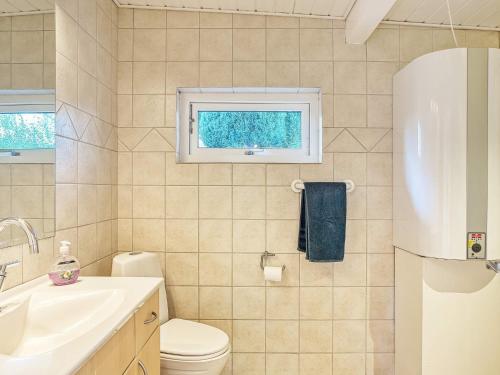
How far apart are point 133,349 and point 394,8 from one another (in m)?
2.07

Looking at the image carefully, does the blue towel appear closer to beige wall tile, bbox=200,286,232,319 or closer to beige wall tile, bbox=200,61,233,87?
beige wall tile, bbox=200,286,232,319

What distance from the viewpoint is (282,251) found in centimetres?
177

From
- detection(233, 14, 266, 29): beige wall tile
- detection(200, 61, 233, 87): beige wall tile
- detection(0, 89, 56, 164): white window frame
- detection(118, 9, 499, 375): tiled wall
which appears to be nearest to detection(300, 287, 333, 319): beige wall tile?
detection(118, 9, 499, 375): tiled wall

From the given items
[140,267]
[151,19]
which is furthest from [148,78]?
[140,267]

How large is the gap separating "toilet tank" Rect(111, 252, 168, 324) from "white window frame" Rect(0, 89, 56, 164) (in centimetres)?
60

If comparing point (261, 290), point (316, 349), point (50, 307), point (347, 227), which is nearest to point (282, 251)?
point (261, 290)

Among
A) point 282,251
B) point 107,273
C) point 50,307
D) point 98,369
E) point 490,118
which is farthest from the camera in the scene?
point 282,251

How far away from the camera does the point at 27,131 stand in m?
1.07

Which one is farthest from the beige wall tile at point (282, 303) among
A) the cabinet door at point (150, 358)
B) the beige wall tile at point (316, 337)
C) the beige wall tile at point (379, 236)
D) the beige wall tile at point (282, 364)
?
the cabinet door at point (150, 358)

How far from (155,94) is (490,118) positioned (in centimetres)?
174

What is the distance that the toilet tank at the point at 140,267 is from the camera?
149cm

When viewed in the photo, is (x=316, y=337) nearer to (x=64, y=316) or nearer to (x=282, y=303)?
(x=282, y=303)

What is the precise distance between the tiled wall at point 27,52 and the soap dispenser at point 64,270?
0.62m

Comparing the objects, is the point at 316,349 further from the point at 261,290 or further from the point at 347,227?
the point at 347,227
